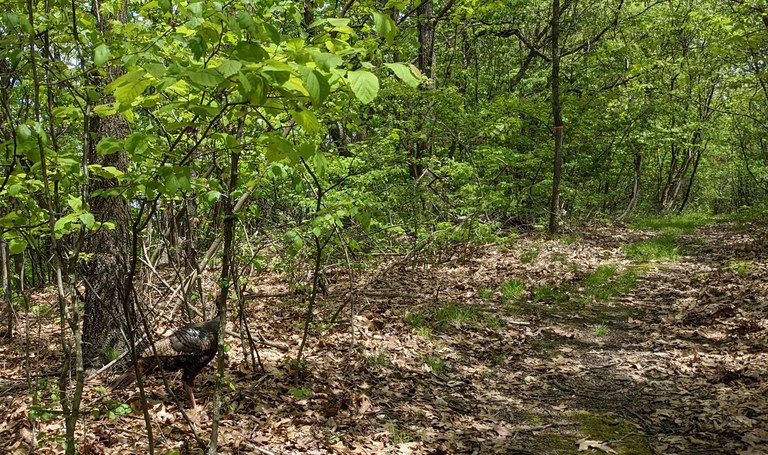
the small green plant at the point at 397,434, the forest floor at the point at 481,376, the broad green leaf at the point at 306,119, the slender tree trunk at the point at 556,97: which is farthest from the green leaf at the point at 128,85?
the slender tree trunk at the point at 556,97

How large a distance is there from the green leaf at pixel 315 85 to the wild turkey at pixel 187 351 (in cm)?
317

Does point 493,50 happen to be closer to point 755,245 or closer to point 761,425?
point 755,245

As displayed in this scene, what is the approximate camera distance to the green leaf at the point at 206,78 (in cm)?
159

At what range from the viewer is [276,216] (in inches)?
297

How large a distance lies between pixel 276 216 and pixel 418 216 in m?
2.17

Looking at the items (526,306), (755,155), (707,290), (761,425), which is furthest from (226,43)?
(755,155)

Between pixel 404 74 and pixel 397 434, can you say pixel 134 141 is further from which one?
pixel 397 434

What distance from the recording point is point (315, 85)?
1511 millimetres

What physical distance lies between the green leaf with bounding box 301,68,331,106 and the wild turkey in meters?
3.17

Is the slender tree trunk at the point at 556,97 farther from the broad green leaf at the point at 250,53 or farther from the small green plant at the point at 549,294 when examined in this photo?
the broad green leaf at the point at 250,53

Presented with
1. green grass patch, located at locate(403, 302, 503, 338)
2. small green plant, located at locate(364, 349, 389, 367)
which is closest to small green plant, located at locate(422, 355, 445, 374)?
small green plant, located at locate(364, 349, 389, 367)

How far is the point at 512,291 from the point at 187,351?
18.7 ft

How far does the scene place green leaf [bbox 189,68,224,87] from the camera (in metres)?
1.59

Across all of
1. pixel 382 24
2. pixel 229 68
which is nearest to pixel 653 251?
pixel 382 24
